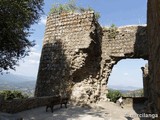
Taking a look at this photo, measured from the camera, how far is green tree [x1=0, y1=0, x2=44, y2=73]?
12.1 m

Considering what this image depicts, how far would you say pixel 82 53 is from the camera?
49.1 ft

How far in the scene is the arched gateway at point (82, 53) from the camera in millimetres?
14919

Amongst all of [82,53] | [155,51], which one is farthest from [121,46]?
[155,51]

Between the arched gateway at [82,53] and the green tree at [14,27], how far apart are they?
161 cm

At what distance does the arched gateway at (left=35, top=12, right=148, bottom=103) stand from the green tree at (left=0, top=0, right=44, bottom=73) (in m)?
1.61

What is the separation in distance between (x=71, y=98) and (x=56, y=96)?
93cm

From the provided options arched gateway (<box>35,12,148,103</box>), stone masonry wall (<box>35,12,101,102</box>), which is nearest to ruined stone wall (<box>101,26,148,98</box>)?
arched gateway (<box>35,12,148,103</box>)

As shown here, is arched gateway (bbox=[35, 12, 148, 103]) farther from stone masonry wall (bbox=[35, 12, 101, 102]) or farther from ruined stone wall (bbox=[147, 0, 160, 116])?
ruined stone wall (bbox=[147, 0, 160, 116])

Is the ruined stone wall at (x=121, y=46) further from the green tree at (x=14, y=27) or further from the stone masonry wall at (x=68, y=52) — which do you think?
the green tree at (x=14, y=27)

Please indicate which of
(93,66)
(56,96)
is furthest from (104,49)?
(56,96)

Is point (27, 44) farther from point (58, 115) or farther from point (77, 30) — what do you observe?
point (58, 115)

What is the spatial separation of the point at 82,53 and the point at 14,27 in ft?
15.0

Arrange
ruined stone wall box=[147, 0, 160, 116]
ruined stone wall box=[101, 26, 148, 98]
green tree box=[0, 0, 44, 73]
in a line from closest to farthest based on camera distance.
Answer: ruined stone wall box=[147, 0, 160, 116], green tree box=[0, 0, 44, 73], ruined stone wall box=[101, 26, 148, 98]

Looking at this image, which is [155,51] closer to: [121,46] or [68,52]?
[68,52]
